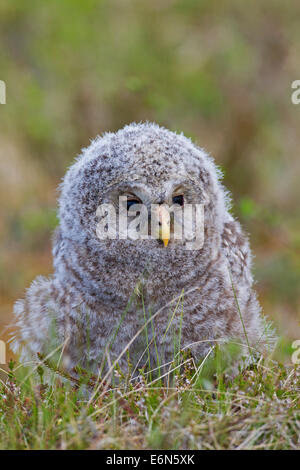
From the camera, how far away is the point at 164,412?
127 inches

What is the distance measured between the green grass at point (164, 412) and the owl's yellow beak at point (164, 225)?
2.31 feet

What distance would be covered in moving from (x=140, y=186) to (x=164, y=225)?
0.28 metres

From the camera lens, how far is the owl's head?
3.95 meters

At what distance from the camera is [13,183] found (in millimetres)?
10430

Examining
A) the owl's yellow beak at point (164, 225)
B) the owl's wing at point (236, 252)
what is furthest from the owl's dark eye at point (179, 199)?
the owl's wing at point (236, 252)

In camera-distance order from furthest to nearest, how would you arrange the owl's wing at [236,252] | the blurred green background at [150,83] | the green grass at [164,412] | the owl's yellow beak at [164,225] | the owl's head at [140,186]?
the blurred green background at [150,83], the owl's wing at [236,252], the owl's head at [140,186], the owl's yellow beak at [164,225], the green grass at [164,412]

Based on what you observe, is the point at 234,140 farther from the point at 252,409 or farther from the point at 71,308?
the point at 252,409

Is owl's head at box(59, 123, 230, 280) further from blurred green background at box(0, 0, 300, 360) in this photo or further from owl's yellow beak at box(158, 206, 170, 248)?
blurred green background at box(0, 0, 300, 360)

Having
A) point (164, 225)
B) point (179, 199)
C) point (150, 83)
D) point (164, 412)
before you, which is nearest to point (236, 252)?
point (179, 199)

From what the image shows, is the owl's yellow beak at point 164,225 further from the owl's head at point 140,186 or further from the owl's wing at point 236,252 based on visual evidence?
the owl's wing at point 236,252

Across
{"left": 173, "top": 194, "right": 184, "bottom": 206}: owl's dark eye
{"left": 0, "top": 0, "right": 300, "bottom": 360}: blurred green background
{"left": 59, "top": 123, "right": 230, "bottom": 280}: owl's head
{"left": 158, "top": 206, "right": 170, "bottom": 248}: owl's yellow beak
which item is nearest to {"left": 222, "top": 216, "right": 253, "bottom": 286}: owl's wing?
{"left": 59, "top": 123, "right": 230, "bottom": 280}: owl's head

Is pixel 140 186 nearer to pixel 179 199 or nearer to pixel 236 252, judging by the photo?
pixel 179 199

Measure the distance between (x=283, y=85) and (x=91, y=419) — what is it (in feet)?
26.3

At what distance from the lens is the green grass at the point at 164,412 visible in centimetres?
309
